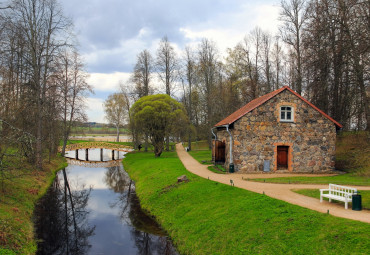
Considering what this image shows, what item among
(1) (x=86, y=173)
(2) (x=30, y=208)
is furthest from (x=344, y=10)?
(1) (x=86, y=173)

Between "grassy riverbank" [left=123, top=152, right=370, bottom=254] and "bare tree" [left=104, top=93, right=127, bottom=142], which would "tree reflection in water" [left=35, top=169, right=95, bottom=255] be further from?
"bare tree" [left=104, top=93, right=127, bottom=142]

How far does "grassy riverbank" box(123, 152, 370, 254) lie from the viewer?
643 centimetres

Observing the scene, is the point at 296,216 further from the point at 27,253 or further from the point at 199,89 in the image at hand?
the point at 199,89

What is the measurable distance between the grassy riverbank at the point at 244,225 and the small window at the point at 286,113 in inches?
300

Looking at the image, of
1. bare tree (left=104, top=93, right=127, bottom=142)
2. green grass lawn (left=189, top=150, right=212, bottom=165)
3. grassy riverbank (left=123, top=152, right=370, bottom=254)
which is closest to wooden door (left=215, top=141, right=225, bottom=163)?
green grass lawn (left=189, top=150, right=212, bottom=165)

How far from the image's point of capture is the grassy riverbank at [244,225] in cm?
643

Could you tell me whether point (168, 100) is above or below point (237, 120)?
above

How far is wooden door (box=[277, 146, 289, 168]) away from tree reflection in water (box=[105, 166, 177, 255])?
10.0 m

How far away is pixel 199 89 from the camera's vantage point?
43.2m

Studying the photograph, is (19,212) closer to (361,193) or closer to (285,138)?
(361,193)

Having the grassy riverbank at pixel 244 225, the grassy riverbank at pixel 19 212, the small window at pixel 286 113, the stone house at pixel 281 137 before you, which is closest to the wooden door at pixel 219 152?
the stone house at pixel 281 137

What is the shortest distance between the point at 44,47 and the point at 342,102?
2425 centimetres

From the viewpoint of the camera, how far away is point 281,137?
1770 centimetres

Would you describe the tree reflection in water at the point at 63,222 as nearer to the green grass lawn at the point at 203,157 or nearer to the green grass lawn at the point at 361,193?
the green grass lawn at the point at 361,193
